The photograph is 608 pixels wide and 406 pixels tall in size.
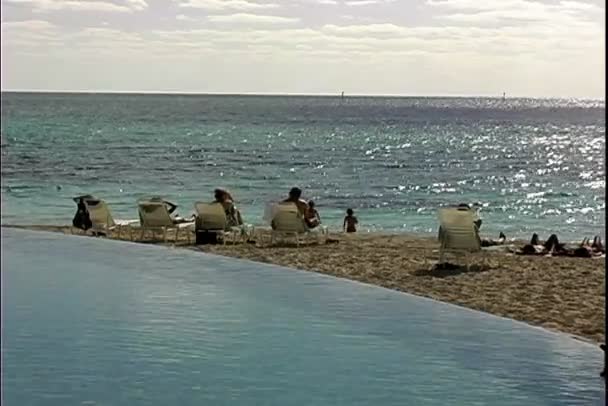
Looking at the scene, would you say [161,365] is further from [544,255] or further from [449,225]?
[544,255]

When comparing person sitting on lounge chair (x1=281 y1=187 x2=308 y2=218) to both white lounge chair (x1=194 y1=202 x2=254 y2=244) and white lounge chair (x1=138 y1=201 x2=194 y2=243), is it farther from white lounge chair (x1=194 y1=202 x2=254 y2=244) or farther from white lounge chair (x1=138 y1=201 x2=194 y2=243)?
white lounge chair (x1=138 y1=201 x2=194 y2=243)

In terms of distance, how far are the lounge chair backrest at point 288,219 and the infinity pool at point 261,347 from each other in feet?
9.09

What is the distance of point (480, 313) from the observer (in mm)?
9273

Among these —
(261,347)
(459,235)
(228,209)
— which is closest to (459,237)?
(459,235)

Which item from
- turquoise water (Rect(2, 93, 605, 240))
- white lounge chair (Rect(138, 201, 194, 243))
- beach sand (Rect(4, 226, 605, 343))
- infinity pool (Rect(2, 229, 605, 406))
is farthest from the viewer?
turquoise water (Rect(2, 93, 605, 240))

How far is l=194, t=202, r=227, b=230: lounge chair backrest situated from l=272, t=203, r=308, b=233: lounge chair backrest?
71 centimetres

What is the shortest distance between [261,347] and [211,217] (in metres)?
6.27

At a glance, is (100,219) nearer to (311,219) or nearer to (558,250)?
(311,219)

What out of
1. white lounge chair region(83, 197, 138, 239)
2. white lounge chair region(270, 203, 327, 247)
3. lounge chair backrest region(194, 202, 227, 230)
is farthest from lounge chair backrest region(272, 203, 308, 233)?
white lounge chair region(83, 197, 138, 239)

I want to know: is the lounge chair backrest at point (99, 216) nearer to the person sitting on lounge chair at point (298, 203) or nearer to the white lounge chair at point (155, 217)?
the white lounge chair at point (155, 217)

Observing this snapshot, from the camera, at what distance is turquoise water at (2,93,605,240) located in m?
26.5

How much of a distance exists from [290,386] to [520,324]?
290 centimetres

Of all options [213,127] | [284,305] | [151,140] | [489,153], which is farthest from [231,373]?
[213,127]

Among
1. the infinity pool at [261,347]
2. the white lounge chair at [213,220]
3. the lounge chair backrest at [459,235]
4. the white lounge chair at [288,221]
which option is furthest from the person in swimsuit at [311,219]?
the infinity pool at [261,347]
